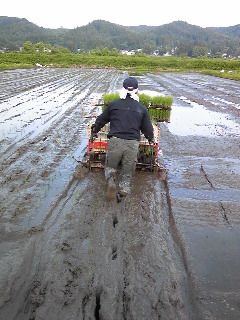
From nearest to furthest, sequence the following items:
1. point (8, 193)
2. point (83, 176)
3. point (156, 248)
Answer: point (156, 248)
point (8, 193)
point (83, 176)

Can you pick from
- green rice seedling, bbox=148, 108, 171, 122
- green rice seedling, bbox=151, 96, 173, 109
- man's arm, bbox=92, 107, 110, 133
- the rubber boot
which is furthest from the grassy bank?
the rubber boot

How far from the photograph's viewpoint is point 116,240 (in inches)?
181

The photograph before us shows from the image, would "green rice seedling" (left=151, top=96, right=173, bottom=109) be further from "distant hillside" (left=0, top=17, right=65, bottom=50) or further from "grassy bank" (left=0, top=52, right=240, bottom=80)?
"distant hillside" (left=0, top=17, right=65, bottom=50)

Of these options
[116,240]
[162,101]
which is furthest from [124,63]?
[116,240]

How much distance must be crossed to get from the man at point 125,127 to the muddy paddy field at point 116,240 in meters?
0.27

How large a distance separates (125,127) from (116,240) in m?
1.87

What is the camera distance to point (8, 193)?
6016 millimetres

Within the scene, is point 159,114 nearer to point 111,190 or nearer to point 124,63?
point 111,190

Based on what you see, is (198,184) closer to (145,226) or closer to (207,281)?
(145,226)

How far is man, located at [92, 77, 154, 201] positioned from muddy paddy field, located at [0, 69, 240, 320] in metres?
0.27

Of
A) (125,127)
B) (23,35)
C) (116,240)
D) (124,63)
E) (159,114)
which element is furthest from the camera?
(23,35)

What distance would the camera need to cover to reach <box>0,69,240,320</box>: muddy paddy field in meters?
3.44

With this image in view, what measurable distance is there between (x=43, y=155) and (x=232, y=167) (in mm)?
3876

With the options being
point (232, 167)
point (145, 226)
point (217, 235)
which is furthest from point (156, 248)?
point (232, 167)
